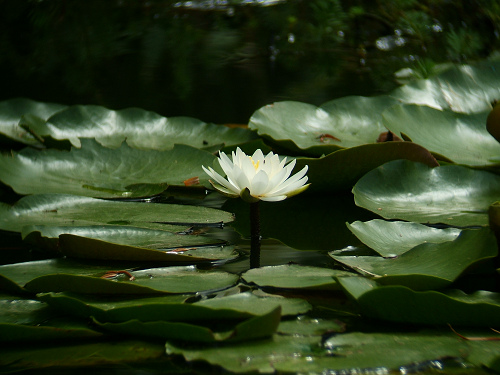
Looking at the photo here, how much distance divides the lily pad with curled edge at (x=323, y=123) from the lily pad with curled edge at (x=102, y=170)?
0.72 feet

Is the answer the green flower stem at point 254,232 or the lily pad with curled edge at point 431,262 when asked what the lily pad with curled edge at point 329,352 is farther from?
the green flower stem at point 254,232

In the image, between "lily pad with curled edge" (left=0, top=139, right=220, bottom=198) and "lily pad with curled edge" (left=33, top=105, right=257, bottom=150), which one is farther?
"lily pad with curled edge" (left=33, top=105, right=257, bottom=150)

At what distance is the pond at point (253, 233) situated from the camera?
0.68m

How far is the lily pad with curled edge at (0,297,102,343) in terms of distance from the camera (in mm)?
695

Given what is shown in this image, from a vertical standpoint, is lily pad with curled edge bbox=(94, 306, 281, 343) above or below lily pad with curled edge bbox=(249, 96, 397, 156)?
above

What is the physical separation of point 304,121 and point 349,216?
1.55 feet

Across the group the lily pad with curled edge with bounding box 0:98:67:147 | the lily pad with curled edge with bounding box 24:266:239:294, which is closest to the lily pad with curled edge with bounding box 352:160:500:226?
the lily pad with curled edge with bounding box 24:266:239:294

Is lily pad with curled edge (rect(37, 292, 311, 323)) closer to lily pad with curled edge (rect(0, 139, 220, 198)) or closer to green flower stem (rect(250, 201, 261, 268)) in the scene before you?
green flower stem (rect(250, 201, 261, 268))

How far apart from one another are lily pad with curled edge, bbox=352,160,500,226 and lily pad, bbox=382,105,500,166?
A: 0.44 feet

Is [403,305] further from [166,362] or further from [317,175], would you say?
[317,175]

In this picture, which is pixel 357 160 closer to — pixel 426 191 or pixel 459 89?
pixel 426 191

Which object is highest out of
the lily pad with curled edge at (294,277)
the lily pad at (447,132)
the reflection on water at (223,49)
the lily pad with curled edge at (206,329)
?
the lily pad with curled edge at (206,329)

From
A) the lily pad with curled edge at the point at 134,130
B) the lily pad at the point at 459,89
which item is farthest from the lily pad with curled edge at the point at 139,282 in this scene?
the lily pad at the point at 459,89

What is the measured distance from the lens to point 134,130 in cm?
168
